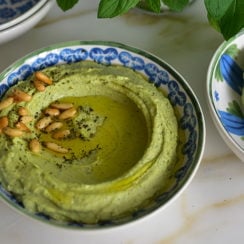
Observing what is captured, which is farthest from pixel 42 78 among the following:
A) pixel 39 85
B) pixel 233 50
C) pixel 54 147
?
pixel 233 50

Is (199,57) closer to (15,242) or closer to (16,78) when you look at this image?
(16,78)

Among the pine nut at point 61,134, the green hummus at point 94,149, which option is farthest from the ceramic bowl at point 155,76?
the pine nut at point 61,134

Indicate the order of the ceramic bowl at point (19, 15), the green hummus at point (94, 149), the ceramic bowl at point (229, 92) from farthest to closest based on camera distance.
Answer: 1. the ceramic bowl at point (19, 15)
2. the ceramic bowl at point (229, 92)
3. the green hummus at point (94, 149)

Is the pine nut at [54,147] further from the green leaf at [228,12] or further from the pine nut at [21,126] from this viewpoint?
the green leaf at [228,12]

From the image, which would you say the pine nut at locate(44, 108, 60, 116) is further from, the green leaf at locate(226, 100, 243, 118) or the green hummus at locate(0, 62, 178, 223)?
the green leaf at locate(226, 100, 243, 118)

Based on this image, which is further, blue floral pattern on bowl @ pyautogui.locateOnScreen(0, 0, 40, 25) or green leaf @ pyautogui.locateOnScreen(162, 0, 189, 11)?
blue floral pattern on bowl @ pyautogui.locateOnScreen(0, 0, 40, 25)

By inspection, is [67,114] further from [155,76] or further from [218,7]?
[218,7]

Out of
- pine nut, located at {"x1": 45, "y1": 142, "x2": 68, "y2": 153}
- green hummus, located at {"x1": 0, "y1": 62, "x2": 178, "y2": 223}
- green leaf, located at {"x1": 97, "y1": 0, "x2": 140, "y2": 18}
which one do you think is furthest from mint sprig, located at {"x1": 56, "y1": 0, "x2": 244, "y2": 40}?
pine nut, located at {"x1": 45, "y1": 142, "x2": 68, "y2": 153}
